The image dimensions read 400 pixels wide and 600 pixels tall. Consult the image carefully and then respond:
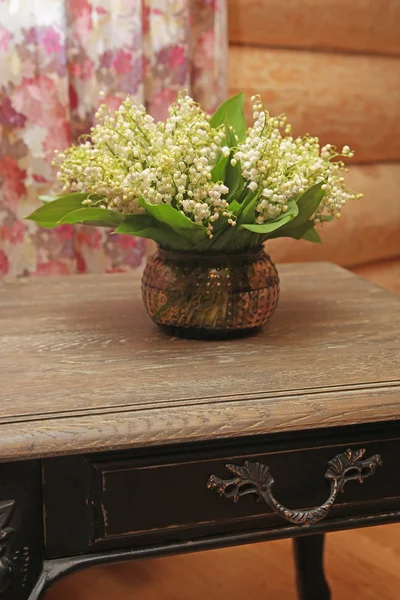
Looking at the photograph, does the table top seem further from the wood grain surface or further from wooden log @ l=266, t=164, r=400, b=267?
wooden log @ l=266, t=164, r=400, b=267

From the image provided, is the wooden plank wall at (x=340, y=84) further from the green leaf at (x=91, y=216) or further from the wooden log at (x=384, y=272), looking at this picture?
the green leaf at (x=91, y=216)

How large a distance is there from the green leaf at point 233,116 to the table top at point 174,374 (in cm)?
27

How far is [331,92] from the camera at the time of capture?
2.03 meters

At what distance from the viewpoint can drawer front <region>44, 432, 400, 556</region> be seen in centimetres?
70

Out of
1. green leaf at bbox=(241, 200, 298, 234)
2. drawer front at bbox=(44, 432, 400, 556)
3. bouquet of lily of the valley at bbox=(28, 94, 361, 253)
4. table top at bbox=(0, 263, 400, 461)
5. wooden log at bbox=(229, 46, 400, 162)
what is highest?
wooden log at bbox=(229, 46, 400, 162)

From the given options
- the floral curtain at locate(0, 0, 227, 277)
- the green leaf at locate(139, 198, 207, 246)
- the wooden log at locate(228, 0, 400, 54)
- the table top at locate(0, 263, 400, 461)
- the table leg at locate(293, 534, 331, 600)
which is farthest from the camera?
the wooden log at locate(228, 0, 400, 54)

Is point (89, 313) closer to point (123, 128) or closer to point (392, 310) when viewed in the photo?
point (123, 128)

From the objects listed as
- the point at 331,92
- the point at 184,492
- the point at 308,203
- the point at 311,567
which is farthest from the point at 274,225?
the point at 331,92

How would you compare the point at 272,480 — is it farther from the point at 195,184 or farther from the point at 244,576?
the point at 244,576

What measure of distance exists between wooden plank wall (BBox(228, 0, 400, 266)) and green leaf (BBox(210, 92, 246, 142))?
0.99m

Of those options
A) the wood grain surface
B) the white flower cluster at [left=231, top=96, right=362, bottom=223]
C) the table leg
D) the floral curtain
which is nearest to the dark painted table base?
the white flower cluster at [left=231, top=96, right=362, bottom=223]

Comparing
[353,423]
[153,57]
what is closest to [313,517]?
[353,423]

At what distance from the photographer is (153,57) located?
1677 mm

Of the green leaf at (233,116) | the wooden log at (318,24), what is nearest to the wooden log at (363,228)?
the wooden log at (318,24)
